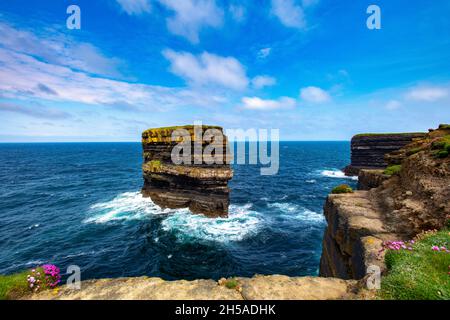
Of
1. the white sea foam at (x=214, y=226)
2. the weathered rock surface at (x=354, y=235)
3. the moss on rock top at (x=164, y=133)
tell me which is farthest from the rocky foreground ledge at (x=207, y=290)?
the moss on rock top at (x=164, y=133)

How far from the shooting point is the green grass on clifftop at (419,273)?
5.16 metres

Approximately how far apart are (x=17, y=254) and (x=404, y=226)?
35225 mm

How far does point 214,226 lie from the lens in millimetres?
30609

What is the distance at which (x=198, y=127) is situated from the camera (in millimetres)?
34969

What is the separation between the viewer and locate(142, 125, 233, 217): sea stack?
34.3 m

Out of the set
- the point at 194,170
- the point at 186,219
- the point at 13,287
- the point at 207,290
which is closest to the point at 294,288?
the point at 207,290

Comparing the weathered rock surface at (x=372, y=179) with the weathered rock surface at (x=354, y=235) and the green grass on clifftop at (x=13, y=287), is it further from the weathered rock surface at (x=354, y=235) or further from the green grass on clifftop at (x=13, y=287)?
the green grass on clifftop at (x=13, y=287)

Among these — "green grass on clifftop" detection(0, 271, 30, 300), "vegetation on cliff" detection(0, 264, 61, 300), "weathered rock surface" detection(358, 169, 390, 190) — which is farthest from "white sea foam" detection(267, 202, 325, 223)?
"green grass on clifftop" detection(0, 271, 30, 300)

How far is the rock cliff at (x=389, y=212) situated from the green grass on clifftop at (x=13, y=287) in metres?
11.0

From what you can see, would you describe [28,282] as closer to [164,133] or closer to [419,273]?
[419,273]

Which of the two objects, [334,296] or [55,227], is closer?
[334,296]

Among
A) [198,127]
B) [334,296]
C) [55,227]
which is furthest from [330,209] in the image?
[55,227]
